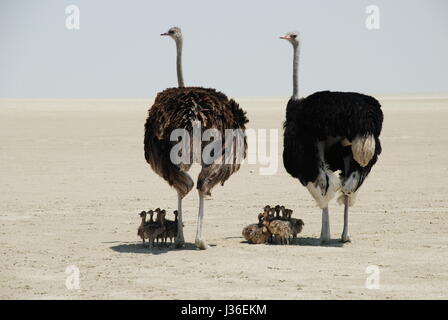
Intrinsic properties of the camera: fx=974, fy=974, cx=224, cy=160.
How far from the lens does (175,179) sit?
1164cm

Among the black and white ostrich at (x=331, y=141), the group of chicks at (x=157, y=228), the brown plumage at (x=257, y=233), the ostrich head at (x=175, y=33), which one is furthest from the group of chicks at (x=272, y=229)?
the ostrich head at (x=175, y=33)

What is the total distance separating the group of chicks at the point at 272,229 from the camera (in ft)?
40.2

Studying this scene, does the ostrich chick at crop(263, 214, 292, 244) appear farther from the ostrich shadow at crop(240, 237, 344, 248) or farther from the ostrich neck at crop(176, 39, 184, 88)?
the ostrich neck at crop(176, 39, 184, 88)

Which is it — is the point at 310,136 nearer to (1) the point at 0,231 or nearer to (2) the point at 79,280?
(2) the point at 79,280

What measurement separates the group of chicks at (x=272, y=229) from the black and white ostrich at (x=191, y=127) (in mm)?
806

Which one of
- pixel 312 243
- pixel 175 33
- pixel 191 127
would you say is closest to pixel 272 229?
pixel 312 243

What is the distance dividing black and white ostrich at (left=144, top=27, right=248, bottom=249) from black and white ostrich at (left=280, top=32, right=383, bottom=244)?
727mm

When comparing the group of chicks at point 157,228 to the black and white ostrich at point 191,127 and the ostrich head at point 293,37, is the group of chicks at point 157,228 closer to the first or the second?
the black and white ostrich at point 191,127

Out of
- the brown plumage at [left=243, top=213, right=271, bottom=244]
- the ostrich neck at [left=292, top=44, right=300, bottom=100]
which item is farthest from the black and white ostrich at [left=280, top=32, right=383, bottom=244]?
the brown plumage at [left=243, top=213, right=271, bottom=244]

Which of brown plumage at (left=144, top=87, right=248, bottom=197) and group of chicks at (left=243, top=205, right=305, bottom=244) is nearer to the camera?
brown plumage at (left=144, top=87, right=248, bottom=197)

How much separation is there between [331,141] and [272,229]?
1336mm

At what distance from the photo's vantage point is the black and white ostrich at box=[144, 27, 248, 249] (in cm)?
1148
